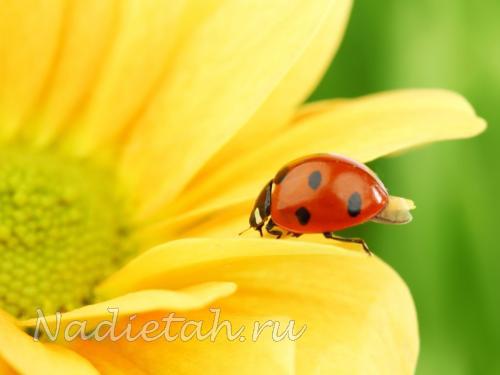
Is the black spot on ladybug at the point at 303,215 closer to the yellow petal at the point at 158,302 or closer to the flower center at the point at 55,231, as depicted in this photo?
the yellow petal at the point at 158,302

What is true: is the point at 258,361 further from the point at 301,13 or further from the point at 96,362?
the point at 301,13

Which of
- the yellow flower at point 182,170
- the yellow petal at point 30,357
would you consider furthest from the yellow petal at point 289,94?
the yellow petal at point 30,357

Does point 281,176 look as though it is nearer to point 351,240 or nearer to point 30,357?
point 351,240

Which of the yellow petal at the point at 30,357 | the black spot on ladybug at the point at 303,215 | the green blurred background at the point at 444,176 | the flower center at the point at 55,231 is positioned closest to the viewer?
the yellow petal at the point at 30,357

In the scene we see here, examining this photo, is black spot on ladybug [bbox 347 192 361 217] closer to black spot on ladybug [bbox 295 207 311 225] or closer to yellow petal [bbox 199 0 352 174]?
black spot on ladybug [bbox 295 207 311 225]

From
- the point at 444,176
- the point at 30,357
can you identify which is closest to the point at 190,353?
the point at 30,357

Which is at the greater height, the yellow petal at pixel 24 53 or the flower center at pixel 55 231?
the yellow petal at pixel 24 53

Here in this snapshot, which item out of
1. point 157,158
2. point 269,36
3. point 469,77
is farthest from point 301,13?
point 469,77
